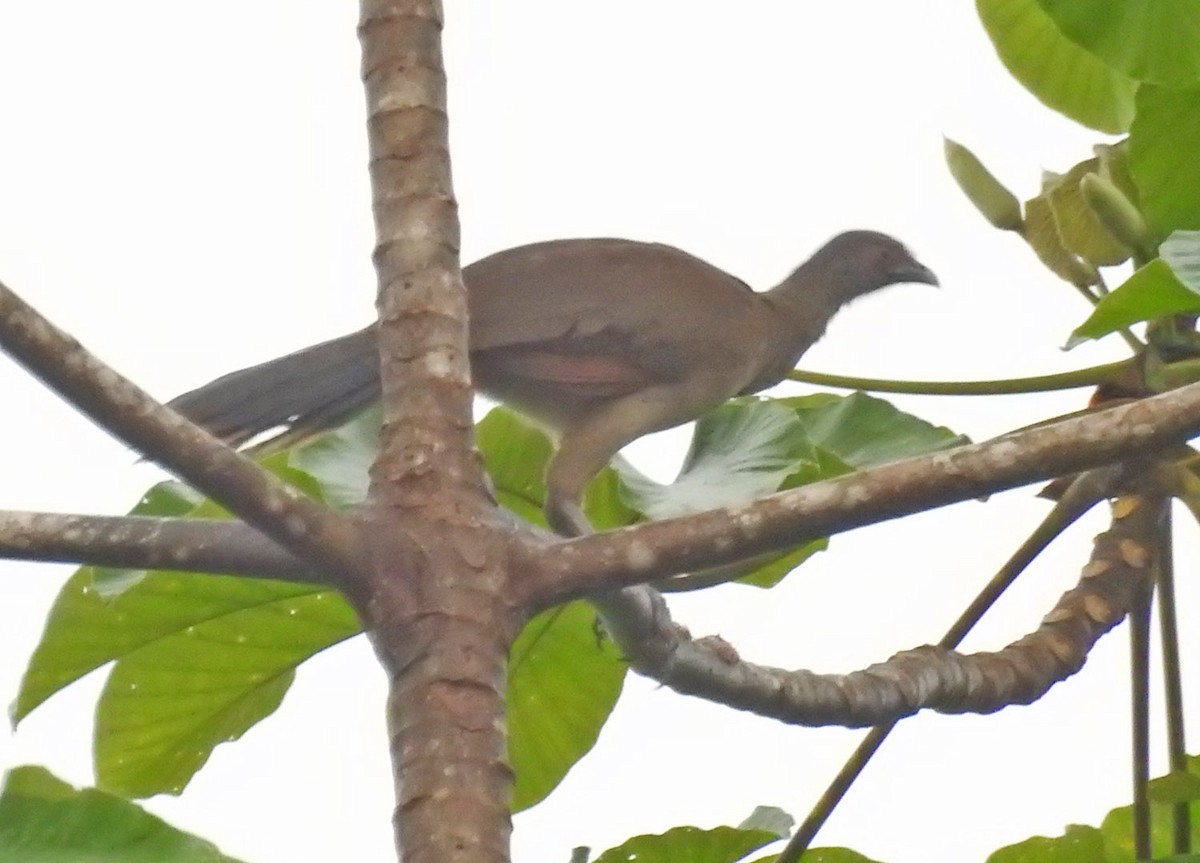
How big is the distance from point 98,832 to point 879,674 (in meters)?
1.01

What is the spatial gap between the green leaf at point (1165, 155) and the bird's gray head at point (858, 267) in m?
1.00

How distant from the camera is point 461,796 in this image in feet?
5.30

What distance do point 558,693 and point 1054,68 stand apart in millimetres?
1587

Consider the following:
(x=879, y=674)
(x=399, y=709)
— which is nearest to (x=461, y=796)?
(x=399, y=709)

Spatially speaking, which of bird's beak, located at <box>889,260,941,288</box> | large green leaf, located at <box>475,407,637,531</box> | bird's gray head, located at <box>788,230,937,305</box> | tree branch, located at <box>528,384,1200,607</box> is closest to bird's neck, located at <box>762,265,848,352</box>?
bird's gray head, located at <box>788,230,937,305</box>

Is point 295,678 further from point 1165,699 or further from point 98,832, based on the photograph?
point 1165,699

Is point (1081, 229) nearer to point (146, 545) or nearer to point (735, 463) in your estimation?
point (735, 463)

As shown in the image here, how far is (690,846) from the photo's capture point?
254 centimetres

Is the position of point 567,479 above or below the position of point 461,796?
above

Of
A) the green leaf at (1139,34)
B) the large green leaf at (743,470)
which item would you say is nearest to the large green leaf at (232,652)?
the large green leaf at (743,470)

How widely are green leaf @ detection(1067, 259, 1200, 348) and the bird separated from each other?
0.89 metres

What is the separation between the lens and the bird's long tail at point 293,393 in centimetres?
234

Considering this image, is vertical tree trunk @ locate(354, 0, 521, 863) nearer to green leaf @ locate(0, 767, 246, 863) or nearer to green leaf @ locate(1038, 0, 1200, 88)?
green leaf @ locate(0, 767, 246, 863)

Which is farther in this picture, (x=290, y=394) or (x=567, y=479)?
(x=567, y=479)
